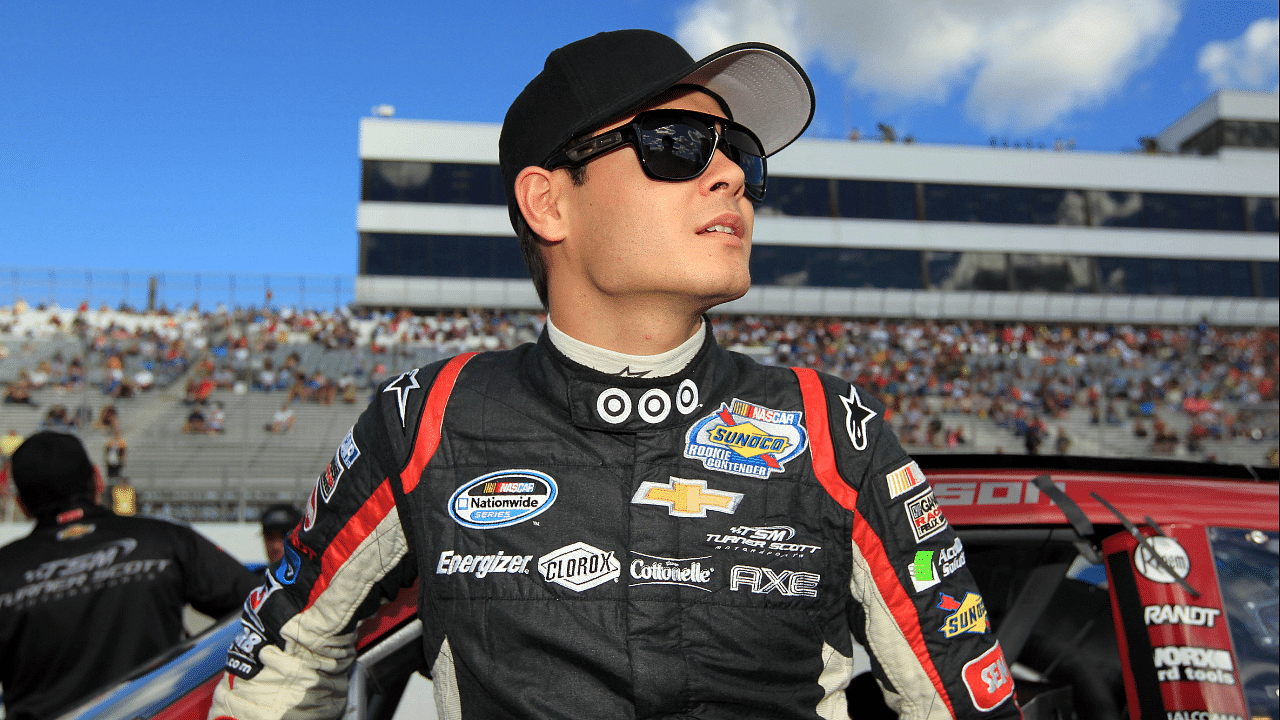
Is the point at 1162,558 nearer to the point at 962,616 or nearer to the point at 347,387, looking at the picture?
the point at 962,616

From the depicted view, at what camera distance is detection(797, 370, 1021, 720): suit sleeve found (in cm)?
128

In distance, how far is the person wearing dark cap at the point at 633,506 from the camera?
1271 mm

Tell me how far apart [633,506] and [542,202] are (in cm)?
60

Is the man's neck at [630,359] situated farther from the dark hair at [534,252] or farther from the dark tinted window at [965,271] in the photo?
the dark tinted window at [965,271]

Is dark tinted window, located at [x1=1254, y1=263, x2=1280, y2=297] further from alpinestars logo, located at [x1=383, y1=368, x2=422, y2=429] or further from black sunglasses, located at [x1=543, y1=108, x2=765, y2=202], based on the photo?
alpinestars logo, located at [x1=383, y1=368, x2=422, y2=429]

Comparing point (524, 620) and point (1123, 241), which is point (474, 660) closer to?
point (524, 620)

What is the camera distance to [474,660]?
129 centimetres

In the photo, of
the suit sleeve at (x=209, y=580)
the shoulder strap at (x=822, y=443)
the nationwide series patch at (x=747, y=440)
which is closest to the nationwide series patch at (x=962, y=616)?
the shoulder strap at (x=822, y=443)

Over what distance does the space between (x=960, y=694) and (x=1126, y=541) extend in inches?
29.0

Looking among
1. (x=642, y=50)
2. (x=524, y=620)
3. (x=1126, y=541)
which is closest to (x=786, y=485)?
(x=524, y=620)

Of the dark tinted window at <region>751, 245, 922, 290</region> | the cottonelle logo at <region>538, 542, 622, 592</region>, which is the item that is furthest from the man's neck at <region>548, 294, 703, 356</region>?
the dark tinted window at <region>751, 245, 922, 290</region>

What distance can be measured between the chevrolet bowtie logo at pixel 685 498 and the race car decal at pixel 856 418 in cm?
22

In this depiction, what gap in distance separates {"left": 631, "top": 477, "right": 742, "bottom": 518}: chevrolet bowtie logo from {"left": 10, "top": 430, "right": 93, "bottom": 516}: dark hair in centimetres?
256

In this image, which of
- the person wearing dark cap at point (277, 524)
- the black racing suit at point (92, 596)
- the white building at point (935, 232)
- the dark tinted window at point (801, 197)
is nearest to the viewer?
the black racing suit at point (92, 596)
